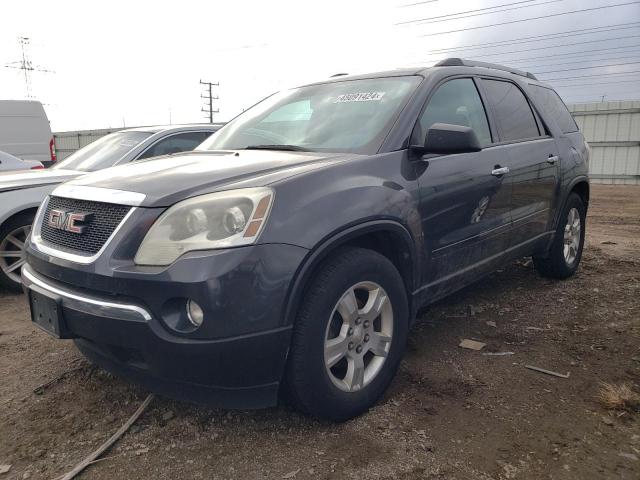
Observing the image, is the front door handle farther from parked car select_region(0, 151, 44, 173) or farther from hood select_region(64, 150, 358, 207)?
parked car select_region(0, 151, 44, 173)

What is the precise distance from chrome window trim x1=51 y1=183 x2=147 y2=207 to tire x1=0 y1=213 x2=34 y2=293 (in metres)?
2.50

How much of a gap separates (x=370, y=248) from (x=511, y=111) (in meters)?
2.01

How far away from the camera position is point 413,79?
10.4 ft

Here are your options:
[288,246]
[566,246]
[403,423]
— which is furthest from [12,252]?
[566,246]

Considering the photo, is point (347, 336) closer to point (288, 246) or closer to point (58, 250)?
point (288, 246)

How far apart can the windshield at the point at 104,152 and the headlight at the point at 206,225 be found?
3640mm

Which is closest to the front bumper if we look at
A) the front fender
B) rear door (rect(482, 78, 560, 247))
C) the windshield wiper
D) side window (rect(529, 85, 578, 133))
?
the windshield wiper

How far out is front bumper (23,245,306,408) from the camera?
200 centimetres

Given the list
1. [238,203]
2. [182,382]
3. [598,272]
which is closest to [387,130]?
[238,203]

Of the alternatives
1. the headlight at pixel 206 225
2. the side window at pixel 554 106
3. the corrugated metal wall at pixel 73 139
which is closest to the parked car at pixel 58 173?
Result: the headlight at pixel 206 225

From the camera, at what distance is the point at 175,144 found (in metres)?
5.79

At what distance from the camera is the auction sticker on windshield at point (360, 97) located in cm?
311

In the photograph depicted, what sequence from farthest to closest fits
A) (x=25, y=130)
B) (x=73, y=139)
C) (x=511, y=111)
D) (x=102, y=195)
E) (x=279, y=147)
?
(x=73, y=139), (x=25, y=130), (x=511, y=111), (x=279, y=147), (x=102, y=195)

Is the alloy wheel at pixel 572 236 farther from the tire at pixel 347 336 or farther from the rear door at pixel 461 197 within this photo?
the tire at pixel 347 336
